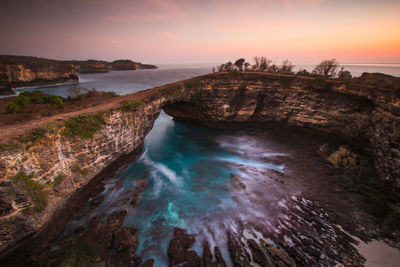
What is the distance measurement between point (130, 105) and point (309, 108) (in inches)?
1173

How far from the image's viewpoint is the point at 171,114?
36.0m

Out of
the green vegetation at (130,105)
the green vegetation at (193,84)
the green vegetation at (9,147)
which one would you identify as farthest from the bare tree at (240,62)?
the green vegetation at (9,147)

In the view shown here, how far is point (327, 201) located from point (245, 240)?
30.5 feet

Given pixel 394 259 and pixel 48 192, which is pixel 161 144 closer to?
pixel 48 192

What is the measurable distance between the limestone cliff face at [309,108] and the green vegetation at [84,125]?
17563 millimetres

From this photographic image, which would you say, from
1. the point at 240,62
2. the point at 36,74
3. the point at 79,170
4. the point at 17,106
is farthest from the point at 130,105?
the point at 36,74

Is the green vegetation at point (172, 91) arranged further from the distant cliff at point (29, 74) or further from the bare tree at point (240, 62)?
the distant cliff at point (29, 74)

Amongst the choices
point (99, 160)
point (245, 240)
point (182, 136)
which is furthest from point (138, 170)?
point (245, 240)

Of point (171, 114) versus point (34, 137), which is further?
point (171, 114)

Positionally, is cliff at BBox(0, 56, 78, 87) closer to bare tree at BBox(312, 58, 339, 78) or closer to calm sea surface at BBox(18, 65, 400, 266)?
calm sea surface at BBox(18, 65, 400, 266)

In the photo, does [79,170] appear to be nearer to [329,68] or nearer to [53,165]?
[53,165]

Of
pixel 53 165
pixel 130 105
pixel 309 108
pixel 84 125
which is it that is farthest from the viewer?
pixel 309 108

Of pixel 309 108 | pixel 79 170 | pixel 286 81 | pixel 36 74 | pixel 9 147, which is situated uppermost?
pixel 36 74

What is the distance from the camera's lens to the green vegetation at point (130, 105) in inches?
699
